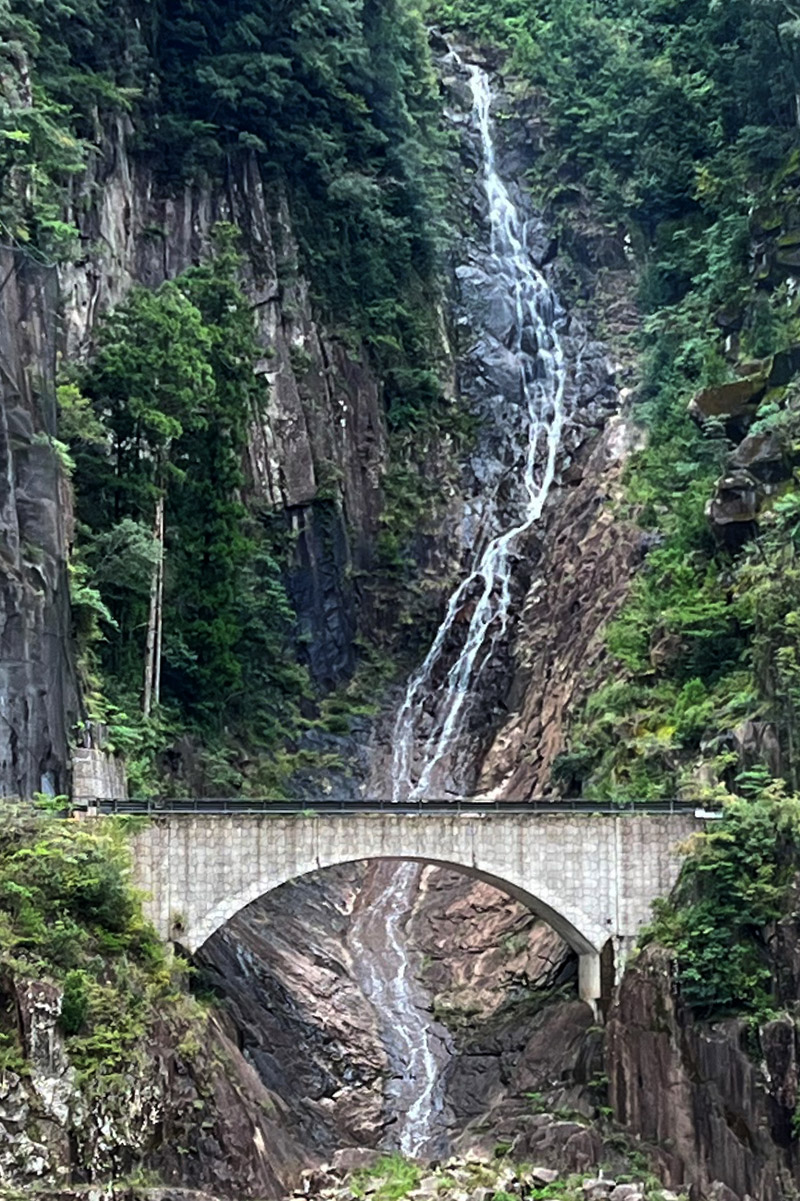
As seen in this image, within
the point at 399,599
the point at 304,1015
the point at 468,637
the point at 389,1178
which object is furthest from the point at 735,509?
the point at 389,1178

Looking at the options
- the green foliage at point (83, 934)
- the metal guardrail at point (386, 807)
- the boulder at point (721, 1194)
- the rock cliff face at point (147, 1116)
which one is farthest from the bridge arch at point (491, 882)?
the boulder at point (721, 1194)

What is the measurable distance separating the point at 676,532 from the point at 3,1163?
104 ft

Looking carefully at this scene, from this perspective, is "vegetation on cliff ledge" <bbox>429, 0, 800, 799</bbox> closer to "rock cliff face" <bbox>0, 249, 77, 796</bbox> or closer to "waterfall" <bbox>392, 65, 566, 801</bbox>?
"waterfall" <bbox>392, 65, 566, 801</bbox>

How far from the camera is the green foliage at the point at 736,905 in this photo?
1377 inches

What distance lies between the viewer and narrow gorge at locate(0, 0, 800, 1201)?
112ft

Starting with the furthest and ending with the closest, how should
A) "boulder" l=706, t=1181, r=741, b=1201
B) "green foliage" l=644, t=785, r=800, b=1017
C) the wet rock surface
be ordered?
the wet rock surface
"green foliage" l=644, t=785, r=800, b=1017
"boulder" l=706, t=1181, r=741, b=1201

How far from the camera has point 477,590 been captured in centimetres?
5969

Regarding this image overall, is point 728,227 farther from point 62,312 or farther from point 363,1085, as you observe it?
point 363,1085

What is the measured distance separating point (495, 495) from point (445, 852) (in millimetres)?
27156

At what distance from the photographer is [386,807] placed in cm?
3875

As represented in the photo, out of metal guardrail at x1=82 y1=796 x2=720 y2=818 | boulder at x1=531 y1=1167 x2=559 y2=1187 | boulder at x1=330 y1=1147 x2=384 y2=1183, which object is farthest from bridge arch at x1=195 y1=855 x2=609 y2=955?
boulder at x1=531 y1=1167 x2=559 y2=1187

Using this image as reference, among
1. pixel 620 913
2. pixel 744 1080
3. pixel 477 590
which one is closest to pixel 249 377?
pixel 477 590

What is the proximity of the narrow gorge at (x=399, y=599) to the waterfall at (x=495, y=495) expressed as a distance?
0.18 meters

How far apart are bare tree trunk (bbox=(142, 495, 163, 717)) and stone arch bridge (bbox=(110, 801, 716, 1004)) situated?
31.5 feet
